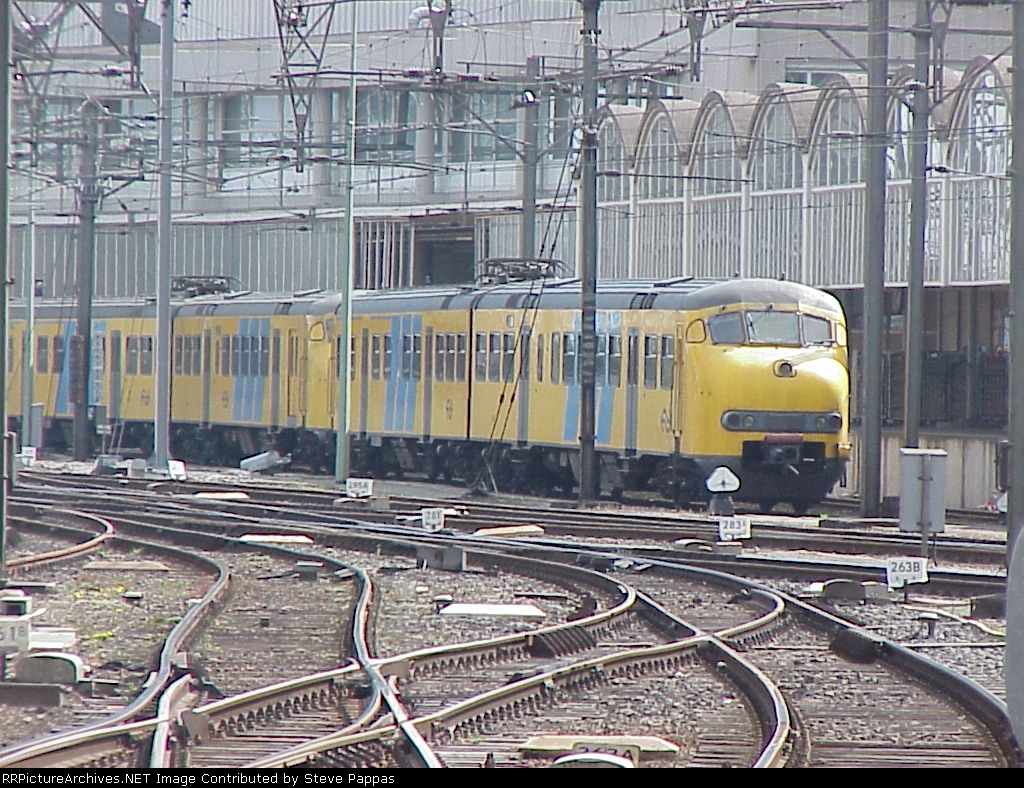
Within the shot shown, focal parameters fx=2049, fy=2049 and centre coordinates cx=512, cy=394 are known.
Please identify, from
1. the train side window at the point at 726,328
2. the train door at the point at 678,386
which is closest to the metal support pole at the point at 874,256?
the train side window at the point at 726,328

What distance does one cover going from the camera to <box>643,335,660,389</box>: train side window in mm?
25266

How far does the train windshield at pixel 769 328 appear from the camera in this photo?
24.3m

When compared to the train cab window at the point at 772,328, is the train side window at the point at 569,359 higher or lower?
lower

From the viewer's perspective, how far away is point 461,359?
29797 mm

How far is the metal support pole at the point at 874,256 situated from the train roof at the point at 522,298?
49.8 inches

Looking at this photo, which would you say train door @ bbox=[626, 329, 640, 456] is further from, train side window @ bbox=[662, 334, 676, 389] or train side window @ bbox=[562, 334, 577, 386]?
train side window @ bbox=[562, 334, 577, 386]

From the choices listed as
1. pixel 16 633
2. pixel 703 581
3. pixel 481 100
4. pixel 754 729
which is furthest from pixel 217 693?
pixel 481 100

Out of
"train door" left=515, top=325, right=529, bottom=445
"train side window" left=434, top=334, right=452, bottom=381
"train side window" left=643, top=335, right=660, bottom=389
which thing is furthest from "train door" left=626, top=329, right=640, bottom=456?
"train side window" left=434, top=334, right=452, bottom=381

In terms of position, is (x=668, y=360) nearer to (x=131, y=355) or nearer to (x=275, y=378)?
(x=275, y=378)

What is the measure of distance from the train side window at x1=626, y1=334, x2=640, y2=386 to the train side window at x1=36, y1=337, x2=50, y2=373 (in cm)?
2007

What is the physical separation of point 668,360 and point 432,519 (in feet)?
16.2

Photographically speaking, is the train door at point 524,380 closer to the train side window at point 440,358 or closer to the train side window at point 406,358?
the train side window at point 440,358

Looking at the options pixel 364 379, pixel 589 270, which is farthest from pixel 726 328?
pixel 364 379
